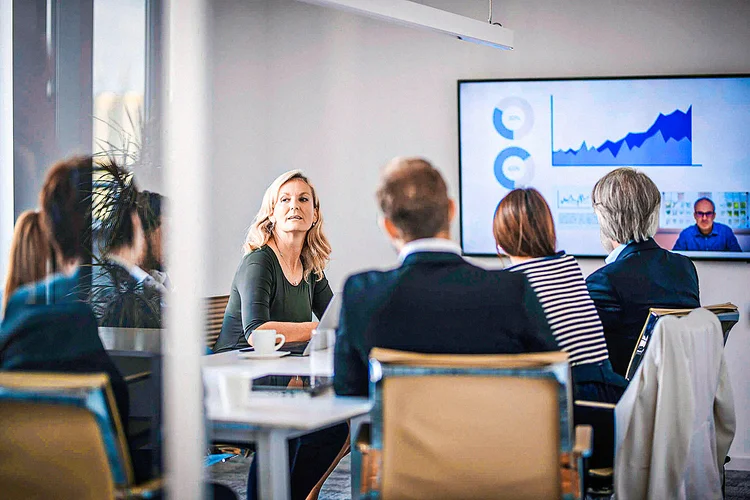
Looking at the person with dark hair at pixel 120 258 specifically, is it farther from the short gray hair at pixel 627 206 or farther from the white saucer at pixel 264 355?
the short gray hair at pixel 627 206

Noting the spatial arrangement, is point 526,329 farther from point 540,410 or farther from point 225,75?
point 225,75

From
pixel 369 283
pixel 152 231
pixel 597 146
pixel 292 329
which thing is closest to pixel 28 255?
pixel 152 231

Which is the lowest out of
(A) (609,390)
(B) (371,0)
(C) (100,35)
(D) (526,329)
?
(A) (609,390)

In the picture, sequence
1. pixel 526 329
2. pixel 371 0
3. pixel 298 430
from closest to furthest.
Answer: pixel 298 430 → pixel 526 329 → pixel 371 0

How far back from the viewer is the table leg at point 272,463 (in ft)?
6.53

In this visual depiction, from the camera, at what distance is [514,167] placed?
4695 mm

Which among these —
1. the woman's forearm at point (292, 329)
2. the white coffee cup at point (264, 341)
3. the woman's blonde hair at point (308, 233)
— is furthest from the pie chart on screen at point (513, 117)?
the white coffee cup at point (264, 341)

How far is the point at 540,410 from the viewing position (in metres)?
1.89

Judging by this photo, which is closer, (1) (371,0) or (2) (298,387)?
(2) (298,387)

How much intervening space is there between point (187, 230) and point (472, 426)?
30.1 inches

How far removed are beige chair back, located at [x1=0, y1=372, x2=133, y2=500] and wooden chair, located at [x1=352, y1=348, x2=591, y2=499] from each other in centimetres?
57

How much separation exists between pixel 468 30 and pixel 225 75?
6.07 feet

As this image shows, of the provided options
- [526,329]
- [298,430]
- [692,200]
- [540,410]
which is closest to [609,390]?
[526,329]

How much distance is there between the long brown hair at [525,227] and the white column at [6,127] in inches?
61.1
